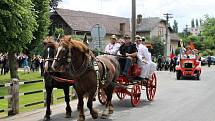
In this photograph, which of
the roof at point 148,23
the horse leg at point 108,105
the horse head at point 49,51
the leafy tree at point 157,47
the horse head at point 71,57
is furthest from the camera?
the roof at point 148,23

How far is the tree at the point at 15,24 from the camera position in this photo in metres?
21.7

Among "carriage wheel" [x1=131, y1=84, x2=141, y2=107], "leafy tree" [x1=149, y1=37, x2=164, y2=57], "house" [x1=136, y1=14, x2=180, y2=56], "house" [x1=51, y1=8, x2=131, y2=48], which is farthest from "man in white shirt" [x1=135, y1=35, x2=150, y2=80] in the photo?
"house" [x1=136, y1=14, x2=180, y2=56]

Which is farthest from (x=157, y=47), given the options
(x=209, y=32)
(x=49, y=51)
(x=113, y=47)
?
(x=49, y=51)

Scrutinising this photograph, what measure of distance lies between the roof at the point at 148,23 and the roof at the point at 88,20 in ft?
9.04

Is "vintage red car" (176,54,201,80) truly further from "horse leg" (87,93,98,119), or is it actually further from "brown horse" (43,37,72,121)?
"horse leg" (87,93,98,119)

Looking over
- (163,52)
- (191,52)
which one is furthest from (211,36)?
(191,52)

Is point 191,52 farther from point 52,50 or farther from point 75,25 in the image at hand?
point 75,25

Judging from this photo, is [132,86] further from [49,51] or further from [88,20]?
[88,20]

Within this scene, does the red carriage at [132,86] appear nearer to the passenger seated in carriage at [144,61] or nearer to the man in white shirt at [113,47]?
the passenger seated in carriage at [144,61]

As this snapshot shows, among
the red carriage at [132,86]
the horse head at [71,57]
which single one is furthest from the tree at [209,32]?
the horse head at [71,57]

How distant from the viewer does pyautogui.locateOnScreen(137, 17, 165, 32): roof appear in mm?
92188

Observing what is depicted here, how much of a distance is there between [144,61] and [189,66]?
641 inches

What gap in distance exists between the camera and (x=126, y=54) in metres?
14.6

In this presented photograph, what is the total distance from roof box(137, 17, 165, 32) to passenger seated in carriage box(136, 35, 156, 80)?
7599cm
